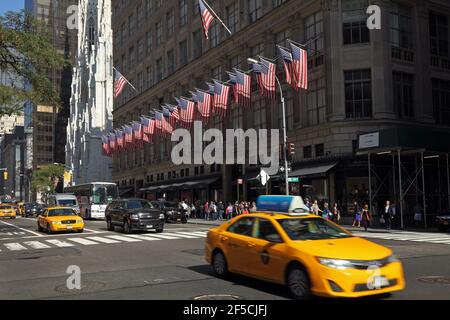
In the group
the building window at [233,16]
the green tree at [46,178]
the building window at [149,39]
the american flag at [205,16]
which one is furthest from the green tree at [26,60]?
the green tree at [46,178]

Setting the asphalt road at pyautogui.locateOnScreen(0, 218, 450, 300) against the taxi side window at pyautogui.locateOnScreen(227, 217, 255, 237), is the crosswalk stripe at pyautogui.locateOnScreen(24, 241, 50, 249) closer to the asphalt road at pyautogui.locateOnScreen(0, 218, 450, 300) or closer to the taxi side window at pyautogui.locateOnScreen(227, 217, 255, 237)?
the asphalt road at pyautogui.locateOnScreen(0, 218, 450, 300)

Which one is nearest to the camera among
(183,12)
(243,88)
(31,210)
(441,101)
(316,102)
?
(243,88)

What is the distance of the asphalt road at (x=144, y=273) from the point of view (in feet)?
31.0

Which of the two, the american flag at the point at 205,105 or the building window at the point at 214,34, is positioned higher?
the building window at the point at 214,34

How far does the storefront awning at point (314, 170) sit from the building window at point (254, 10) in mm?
15356

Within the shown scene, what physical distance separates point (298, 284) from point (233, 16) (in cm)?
4258

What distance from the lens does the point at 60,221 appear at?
26016 mm

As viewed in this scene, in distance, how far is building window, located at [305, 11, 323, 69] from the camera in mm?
36062

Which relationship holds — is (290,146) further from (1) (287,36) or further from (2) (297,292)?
(2) (297,292)

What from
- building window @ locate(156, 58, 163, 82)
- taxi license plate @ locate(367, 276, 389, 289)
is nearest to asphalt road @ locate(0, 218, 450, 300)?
taxi license plate @ locate(367, 276, 389, 289)

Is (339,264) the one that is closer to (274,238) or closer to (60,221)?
(274,238)

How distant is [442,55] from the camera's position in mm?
38312

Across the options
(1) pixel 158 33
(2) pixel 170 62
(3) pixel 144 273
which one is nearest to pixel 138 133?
(2) pixel 170 62

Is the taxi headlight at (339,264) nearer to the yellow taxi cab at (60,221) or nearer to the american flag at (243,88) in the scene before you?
the yellow taxi cab at (60,221)
